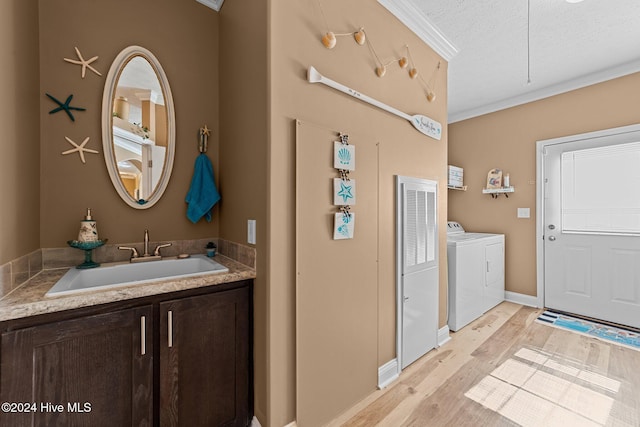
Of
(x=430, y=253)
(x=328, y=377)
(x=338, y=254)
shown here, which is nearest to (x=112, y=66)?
(x=338, y=254)

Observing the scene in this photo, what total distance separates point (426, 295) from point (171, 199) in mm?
2080

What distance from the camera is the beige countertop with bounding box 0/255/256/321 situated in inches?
37.0

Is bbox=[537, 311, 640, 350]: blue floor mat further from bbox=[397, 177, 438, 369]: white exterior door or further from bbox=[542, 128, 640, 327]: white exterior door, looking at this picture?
bbox=[397, 177, 438, 369]: white exterior door

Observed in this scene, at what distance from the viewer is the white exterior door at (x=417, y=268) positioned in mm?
2012

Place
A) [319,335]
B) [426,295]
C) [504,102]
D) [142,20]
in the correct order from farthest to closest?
1. [504,102]
2. [426,295]
3. [142,20]
4. [319,335]

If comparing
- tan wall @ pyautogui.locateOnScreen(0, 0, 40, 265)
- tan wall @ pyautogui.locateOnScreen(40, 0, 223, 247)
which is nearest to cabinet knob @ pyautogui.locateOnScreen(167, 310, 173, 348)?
tan wall @ pyautogui.locateOnScreen(0, 0, 40, 265)

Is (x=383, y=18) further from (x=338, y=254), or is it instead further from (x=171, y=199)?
(x=171, y=199)

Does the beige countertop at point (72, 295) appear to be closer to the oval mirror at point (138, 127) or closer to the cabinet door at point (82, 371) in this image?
the cabinet door at point (82, 371)

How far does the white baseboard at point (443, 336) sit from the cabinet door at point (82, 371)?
219 centimetres

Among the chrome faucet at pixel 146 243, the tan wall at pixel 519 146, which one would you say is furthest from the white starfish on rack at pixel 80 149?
the tan wall at pixel 519 146

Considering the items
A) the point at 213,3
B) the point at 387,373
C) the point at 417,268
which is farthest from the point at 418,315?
the point at 213,3

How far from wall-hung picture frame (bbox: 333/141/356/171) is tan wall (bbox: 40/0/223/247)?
98 cm

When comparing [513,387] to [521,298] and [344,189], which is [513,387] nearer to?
[344,189]

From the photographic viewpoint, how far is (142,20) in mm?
1757
